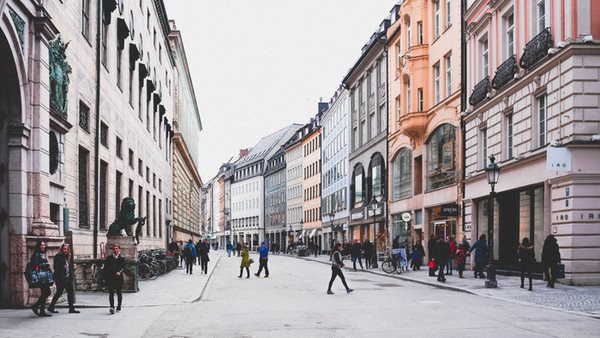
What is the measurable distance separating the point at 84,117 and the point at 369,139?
37524 mm

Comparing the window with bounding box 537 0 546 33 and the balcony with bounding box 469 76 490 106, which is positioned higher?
the window with bounding box 537 0 546 33

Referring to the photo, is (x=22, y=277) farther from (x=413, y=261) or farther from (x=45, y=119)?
(x=413, y=261)

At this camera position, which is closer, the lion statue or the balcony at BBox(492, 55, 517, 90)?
the lion statue

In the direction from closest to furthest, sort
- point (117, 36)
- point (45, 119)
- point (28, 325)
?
1. point (28, 325)
2. point (45, 119)
3. point (117, 36)

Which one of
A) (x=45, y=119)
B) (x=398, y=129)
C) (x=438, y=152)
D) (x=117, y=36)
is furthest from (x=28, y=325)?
(x=398, y=129)

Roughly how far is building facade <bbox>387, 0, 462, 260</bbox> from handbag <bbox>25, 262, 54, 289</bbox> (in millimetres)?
24605

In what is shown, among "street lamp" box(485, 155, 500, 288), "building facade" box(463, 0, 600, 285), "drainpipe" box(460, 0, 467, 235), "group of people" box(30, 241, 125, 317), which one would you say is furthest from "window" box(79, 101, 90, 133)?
"drainpipe" box(460, 0, 467, 235)

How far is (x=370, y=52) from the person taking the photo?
57844 mm

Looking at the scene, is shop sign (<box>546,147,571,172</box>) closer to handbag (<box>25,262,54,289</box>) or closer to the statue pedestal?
the statue pedestal

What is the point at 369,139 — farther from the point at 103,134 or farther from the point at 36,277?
the point at 36,277

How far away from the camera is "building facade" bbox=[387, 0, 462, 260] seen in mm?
38188

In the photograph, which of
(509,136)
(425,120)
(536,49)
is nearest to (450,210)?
(509,136)

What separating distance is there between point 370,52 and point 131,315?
4390cm

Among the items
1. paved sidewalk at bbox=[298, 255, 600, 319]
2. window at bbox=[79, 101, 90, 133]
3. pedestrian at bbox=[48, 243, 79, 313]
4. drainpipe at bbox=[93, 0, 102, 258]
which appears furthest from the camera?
drainpipe at bbox=[93, 0, 102, 258]
